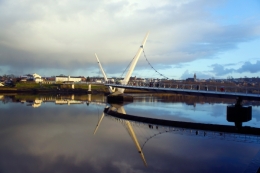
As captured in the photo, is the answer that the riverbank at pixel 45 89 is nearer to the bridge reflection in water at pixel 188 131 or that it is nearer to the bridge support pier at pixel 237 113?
the bridge reflection in water at pixel 188 131

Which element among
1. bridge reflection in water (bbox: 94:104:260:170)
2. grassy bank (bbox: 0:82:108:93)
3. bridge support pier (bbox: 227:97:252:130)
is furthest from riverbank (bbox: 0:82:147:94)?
bridge support pier (bbox: 227:97:252:130)

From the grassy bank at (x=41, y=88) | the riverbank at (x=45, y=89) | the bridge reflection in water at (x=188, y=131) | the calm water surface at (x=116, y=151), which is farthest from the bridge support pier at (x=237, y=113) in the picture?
the grassy bank at (x=41, y=88)

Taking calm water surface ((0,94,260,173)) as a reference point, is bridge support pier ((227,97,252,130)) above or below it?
above

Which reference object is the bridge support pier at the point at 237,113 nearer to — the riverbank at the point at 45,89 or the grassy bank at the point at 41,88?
the riverbank at the point at 45,89

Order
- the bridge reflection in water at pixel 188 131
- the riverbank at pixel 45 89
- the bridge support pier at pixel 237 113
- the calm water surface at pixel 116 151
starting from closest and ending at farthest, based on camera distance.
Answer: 1. the calm water surface at pixel 116 151
2. the bridge reflection in water at pixel 188 131
3. the bridge support pier at pixel 237 113
4. the riverbank at pixel 45 89

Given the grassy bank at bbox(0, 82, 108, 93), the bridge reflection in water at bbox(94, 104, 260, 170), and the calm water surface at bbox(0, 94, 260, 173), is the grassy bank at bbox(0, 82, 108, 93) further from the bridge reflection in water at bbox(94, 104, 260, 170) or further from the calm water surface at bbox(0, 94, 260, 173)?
the bridge reflection in water at bbox(94, 104, 260, 170)

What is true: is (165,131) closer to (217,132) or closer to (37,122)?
(217,132)

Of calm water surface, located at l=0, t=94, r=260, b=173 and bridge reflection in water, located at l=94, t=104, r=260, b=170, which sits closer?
calm water surface, located at l=0, t=94, r=260, b=173

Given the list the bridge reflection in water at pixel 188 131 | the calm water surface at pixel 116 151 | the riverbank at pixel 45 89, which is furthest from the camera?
the riverbank at pixel 45 89

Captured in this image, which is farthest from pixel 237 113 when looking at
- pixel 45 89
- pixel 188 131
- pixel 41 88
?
pixel 41 88

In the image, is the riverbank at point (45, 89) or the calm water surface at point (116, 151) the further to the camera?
the riverbank at point (45, 89)

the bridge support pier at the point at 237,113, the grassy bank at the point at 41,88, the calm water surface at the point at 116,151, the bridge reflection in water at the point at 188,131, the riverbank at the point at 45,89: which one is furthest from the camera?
the grassy bank at the point at 41,88

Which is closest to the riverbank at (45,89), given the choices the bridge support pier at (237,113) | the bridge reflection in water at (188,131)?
the bridge reflection in water at (188,131)

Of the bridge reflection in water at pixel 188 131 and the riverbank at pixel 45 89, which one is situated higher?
the riverbank at pixel 45 89
